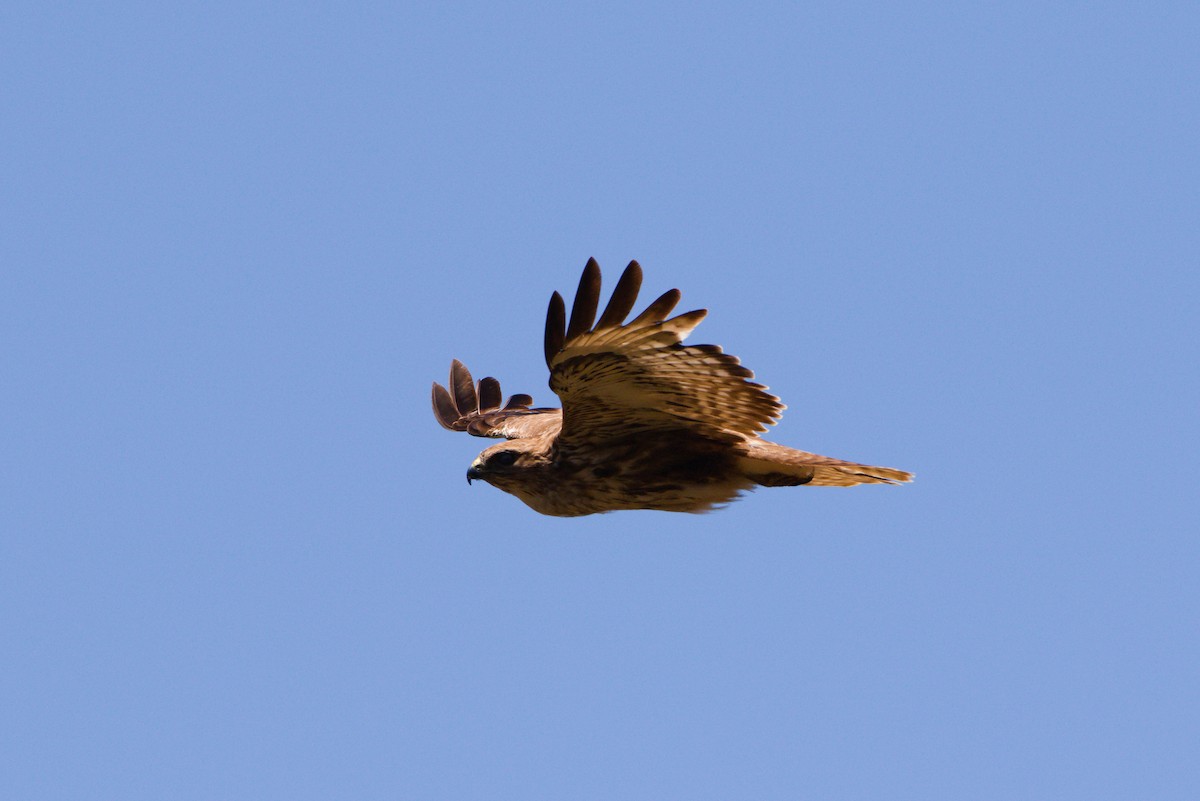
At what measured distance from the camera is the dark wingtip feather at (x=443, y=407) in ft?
38.9

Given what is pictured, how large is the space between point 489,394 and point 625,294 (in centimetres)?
478

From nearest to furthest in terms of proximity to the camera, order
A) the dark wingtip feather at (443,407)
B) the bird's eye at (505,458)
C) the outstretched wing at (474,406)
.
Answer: the bird's eye at (505,458) < the outstretched wing at (474,406) < the dark wingtip feather at (443,407)

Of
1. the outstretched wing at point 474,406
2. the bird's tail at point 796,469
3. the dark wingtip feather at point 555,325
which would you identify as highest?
the outstretched wing at point 474,406

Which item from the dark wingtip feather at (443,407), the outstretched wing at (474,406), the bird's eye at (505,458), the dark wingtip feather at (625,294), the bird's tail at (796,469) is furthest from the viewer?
the dark wingtip feather at (443,407)

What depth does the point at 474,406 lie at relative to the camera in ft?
39.5

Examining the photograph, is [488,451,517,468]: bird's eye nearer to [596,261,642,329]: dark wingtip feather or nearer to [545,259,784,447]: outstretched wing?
[545,259,784,447]: outstretched wing

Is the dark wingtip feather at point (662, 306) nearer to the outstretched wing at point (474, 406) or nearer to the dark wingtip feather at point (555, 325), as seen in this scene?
the dark wingtip feather at point (555, 325)

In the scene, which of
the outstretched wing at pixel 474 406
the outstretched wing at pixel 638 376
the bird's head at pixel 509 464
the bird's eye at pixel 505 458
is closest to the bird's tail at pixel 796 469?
the outstretched wing at pixel 638 376

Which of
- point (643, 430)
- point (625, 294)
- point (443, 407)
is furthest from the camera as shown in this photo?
point (443, 407)

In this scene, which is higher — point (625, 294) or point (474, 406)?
point (474, 406)

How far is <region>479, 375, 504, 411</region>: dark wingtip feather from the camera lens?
39.7ft

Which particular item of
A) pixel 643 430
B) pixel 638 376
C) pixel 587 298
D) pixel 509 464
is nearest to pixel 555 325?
pixel 587 298

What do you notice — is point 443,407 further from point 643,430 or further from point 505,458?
point 643,430

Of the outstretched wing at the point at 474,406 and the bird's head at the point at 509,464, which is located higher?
the outstretched wing at the point at 474,406
